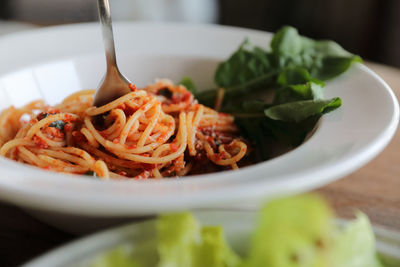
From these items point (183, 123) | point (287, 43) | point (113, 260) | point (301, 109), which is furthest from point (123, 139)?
point (287, 43)

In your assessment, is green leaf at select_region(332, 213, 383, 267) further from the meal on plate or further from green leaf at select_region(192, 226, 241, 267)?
the meal on plate

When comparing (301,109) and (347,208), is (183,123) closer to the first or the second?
(301,109)

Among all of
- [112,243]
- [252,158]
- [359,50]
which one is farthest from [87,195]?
[359,50]

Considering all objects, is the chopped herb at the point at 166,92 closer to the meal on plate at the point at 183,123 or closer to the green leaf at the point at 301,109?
the meal on plate at the point at 183,123

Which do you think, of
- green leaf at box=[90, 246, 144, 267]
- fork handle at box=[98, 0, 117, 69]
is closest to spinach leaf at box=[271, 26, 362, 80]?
fork handle at box=[98, 0, 117, 69]

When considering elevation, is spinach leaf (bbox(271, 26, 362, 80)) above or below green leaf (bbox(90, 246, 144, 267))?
below

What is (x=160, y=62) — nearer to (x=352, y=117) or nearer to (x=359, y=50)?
(x=352, y=117)
